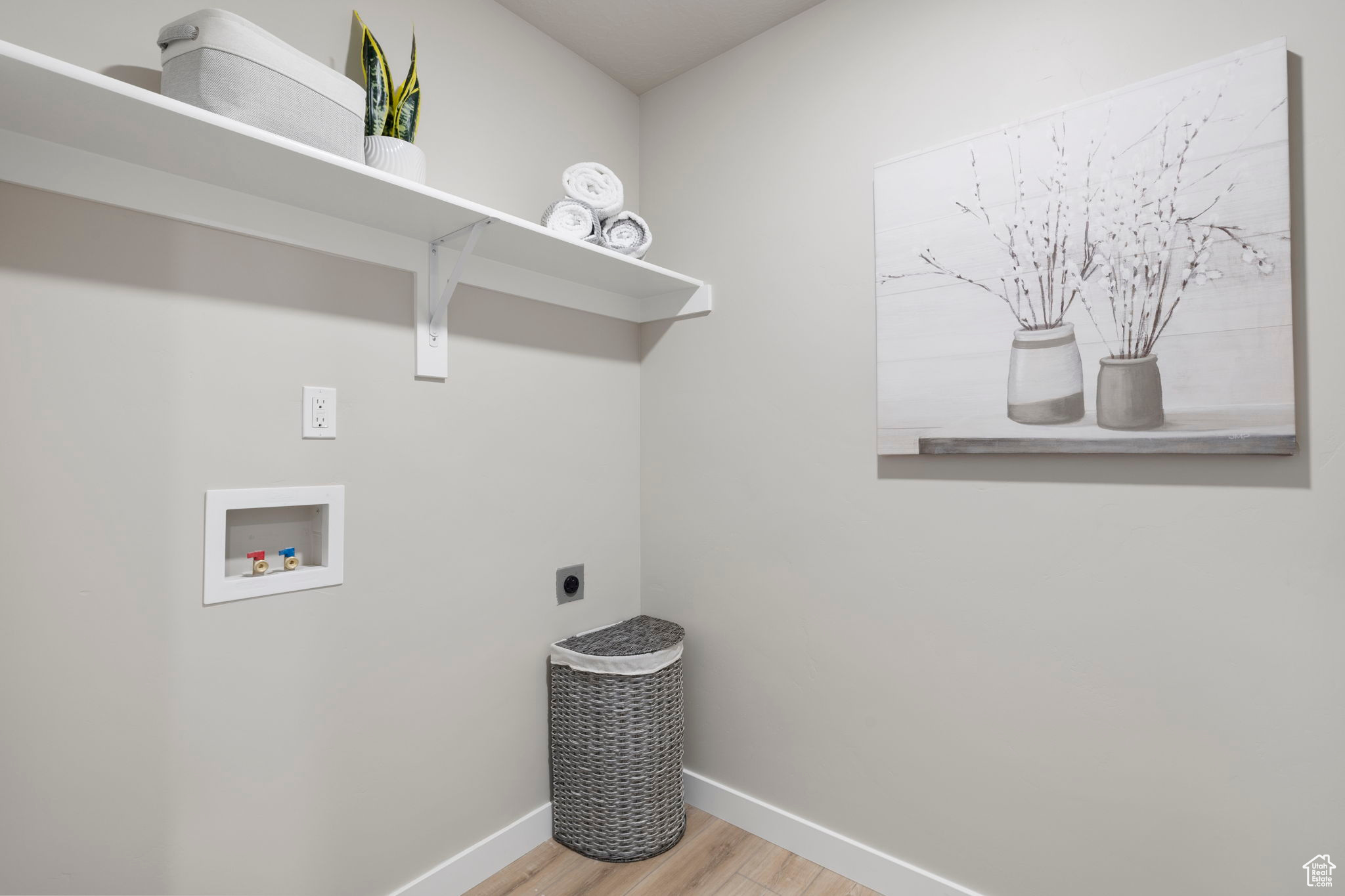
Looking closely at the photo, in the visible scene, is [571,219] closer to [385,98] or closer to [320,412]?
[385,98]

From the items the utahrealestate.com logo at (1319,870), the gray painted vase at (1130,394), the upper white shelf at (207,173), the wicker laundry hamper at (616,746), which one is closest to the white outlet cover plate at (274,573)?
the upper white shelf at (207,173)

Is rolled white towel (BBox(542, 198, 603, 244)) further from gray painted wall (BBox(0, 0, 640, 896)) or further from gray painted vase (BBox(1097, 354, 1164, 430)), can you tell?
gray painted vase (BBox(1097, 354, 1164, 430))

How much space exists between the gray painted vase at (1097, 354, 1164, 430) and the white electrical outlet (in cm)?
158

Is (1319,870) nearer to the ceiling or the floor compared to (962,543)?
nearer to the floor

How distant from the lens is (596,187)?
5.68ft

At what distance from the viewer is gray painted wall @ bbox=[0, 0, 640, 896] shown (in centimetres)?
108

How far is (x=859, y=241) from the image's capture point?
166 centimetres

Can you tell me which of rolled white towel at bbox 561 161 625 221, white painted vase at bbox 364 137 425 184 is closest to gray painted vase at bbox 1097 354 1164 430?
rolled white towel at bbox 561 161 625 221

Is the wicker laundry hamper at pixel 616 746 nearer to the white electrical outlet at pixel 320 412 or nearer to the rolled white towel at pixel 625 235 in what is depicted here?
the white electrical outlet at pixel 320 412

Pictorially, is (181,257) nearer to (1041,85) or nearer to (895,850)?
(1041,85)

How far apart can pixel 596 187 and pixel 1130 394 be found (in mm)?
1322

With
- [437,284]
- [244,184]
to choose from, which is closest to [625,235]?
[437,284]

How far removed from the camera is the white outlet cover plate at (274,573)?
4.02ft

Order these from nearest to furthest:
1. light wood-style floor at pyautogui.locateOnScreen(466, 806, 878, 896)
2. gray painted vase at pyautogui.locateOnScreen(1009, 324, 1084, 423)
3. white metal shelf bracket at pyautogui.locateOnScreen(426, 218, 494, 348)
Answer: gray painted vase at pyautogui.locateOnScreen(1009, 324, 1084, 423), white metal shelf bracket at pyautogui.locateOnScreen(426, 218, 494, 348), light wood-style floor at pyautogui.locateOnScreen(466, 806, 878, 896)
